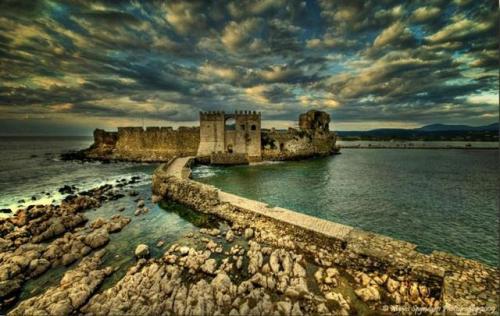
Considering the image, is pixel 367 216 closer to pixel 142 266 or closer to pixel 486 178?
pixel 142 266

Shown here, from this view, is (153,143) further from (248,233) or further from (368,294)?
(368,294)

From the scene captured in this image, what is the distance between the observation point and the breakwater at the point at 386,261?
506 centimetres

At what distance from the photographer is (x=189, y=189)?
47.2 feet

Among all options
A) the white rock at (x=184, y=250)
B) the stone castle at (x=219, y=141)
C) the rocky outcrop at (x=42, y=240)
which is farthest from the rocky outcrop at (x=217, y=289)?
the stone castle at (x=219, y=141)

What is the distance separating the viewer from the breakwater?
5.06m

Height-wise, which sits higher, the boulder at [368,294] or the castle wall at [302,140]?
the castle wall at [302,140]

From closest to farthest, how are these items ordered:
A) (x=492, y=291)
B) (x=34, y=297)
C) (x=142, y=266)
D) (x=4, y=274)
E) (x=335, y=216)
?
(x=492, y=291) < (x=34, y=297) < (x=4, y=274) < (x=142, y=266) < (x=335, y=216)

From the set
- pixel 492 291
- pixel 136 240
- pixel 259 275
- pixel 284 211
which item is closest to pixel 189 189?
pixel 136 240

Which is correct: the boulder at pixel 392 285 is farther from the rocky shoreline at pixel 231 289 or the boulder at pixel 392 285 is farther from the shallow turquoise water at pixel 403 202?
the shallow turquoise water at pixel 403 202

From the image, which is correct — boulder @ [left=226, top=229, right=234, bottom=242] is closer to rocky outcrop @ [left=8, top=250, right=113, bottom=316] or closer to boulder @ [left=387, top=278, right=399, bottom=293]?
rocky outcrop @ [left=8, top=250, right=113, bottom=316]

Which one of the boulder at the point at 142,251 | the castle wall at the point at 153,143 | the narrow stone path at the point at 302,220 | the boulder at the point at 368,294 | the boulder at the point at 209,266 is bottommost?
the boulder at the point at 142,251

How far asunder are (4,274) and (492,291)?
14.2 metres

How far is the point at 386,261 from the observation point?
6539mm

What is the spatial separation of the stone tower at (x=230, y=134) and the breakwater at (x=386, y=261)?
21983 mm
